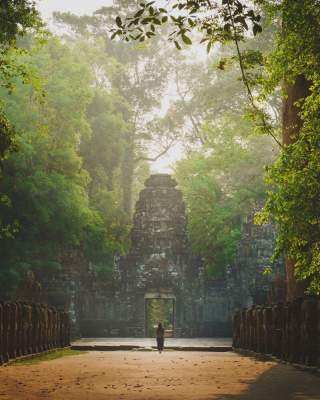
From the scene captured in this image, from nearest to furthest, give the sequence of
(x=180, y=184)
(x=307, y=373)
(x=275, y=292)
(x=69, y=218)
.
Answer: (x=307, y=373)
(x=275, y=292)
(x=69, y=218)
(x=180, y=184)

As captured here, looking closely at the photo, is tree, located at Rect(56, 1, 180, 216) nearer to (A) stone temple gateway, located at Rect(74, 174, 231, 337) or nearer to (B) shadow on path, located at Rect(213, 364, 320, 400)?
(A) stone temple gateway, located at Rect(74, 174, 231, 337)

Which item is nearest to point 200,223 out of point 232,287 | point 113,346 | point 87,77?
point 232,287

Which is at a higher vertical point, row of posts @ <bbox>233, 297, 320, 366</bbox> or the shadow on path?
row of posts @ <bbox>233, 297, 320, 366</bbox>

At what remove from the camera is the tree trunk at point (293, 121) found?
62.2 ft

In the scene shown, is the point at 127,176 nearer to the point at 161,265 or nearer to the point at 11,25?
the point at 161,265

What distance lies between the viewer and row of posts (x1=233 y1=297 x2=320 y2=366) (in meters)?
13.8

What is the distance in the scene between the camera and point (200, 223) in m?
42.8

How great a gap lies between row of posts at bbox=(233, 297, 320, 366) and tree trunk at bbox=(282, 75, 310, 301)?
0.92 meters

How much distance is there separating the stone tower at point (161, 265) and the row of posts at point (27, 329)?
47.6ft

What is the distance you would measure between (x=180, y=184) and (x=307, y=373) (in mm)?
36630

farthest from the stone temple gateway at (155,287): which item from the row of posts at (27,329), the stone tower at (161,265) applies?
the row of posts at (27,329)

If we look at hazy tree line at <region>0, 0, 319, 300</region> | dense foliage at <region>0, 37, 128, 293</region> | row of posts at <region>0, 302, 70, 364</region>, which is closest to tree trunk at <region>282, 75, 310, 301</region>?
hazy tree line at <region>0, 0, 319, 300</region>

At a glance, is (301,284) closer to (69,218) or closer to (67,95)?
(69,218)

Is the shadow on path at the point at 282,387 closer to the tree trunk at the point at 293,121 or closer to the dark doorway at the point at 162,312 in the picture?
the tree trunk at the point at 293,121
